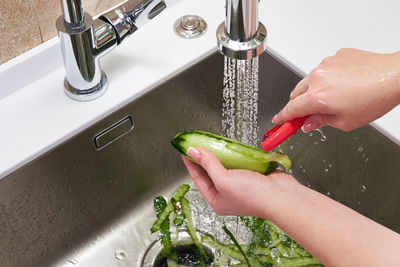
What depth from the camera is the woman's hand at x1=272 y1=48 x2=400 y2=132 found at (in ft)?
2.52

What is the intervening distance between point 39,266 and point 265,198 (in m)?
0.45

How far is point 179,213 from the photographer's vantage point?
3.53 ft

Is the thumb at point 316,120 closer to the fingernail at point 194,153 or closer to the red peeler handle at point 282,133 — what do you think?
the red peeler handle at point 282,133

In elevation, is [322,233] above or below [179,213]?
above

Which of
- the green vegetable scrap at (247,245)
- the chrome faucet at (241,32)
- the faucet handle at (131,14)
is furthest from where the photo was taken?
the green vegetable scrap at (247,245)

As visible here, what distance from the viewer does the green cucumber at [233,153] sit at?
2.75 ft

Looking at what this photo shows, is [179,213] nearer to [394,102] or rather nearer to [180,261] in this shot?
[180,261]

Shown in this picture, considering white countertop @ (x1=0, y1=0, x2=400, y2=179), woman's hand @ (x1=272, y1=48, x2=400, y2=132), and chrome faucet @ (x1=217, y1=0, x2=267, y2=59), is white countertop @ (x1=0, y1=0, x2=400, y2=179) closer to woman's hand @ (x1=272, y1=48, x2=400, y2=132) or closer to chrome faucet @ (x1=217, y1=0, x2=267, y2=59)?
woman's hand @ (x1=272, y1=48, x2=400, y2=132)

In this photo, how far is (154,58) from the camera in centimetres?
100

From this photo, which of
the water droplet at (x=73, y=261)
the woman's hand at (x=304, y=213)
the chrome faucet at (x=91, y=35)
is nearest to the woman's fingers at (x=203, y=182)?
the woman's hand at (x=304, y=213)

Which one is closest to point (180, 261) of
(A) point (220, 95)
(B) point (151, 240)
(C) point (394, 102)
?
(B) point (151, 240)

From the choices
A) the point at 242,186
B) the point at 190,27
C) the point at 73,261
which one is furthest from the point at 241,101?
the point at 73,261

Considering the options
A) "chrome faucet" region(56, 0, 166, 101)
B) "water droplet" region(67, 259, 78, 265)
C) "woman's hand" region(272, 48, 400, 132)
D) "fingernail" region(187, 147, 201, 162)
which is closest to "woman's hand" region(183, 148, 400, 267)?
"fingernail" region(187, 147, 201, 162)

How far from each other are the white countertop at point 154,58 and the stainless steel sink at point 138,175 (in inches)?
0.8
